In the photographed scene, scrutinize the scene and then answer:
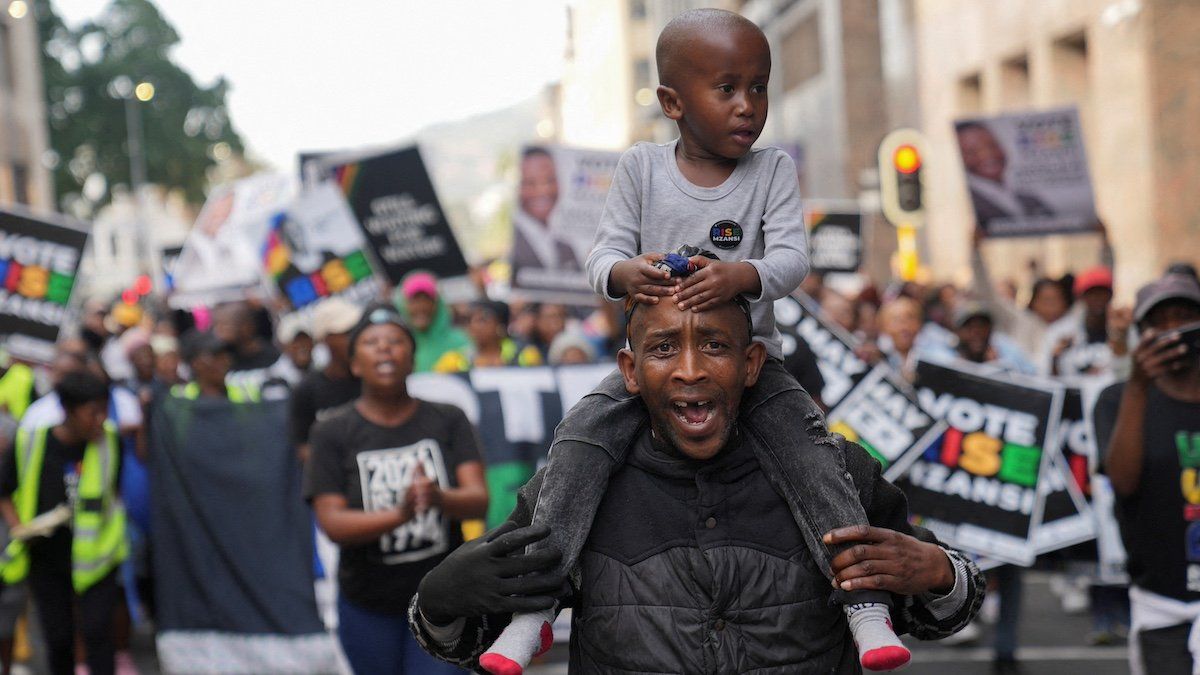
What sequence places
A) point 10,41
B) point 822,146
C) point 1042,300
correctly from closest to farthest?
point 1042,300
point 10,41
point 822,146

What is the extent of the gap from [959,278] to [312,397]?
2207 cm

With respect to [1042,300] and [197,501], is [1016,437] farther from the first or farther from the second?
[197,501]

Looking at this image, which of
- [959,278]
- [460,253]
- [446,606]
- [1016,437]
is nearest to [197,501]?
[460,253]

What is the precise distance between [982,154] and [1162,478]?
24.6ft

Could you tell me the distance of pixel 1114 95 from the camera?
764 inches

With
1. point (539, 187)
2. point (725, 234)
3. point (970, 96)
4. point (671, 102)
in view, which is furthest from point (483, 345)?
point (970, 96)

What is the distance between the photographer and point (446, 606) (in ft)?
9.96

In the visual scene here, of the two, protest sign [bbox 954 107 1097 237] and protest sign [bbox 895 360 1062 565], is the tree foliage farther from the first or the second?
protest sign [bbox 895 360 1062 565]

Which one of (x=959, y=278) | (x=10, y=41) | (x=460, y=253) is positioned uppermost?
(x=10, y=41)

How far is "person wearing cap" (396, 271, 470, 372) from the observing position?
33.0ft

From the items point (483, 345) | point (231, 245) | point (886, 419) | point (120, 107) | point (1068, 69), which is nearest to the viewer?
point (886, 419)

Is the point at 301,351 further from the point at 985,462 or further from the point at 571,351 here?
the point at 985,462

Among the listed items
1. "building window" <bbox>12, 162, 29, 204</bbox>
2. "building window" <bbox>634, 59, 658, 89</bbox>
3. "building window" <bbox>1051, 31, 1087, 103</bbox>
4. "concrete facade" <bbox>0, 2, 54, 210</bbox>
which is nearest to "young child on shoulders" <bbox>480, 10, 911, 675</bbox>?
"building window" <bbox>1051, 31, 1087, 103</bbox>

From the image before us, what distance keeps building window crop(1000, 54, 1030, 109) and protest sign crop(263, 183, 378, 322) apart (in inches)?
638
